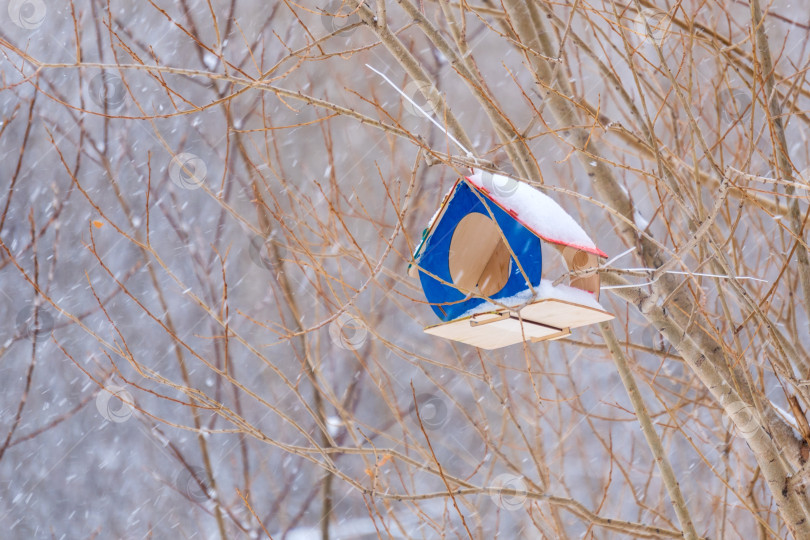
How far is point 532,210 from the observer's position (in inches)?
67.6

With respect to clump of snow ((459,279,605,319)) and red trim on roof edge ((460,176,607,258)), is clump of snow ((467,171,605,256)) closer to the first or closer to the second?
red trim on roof edge ((460,176,607,258))

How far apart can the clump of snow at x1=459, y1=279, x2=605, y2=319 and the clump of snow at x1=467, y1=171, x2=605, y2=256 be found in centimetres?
11

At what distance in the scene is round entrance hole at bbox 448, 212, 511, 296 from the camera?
199cm

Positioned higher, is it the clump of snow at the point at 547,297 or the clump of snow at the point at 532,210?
the clump of snow at the point at 532,210

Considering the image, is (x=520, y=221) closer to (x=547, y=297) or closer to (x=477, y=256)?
(x=547, y=297)

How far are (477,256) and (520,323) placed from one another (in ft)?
1.35

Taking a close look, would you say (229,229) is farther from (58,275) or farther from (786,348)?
(786,348)

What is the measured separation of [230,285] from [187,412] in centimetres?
132

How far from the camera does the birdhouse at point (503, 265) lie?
5.51 ft

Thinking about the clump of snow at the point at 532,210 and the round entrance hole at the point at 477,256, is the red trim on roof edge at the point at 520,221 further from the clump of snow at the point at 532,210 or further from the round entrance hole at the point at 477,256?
the round entrance hole at the point at 477,256

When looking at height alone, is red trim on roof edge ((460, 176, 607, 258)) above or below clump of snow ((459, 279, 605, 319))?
above

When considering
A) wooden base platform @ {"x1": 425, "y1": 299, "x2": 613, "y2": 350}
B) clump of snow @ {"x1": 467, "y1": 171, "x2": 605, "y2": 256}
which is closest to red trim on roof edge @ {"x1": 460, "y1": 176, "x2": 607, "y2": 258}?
clump of snow @ {"x1": 467, "y1": 171, "x2": 605, "y2": 256}

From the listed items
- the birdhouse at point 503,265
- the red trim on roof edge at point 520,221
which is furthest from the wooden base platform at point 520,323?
the red trim on roof edge at point 520,221

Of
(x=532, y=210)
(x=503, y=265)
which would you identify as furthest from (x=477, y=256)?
(x=532, y=210)
